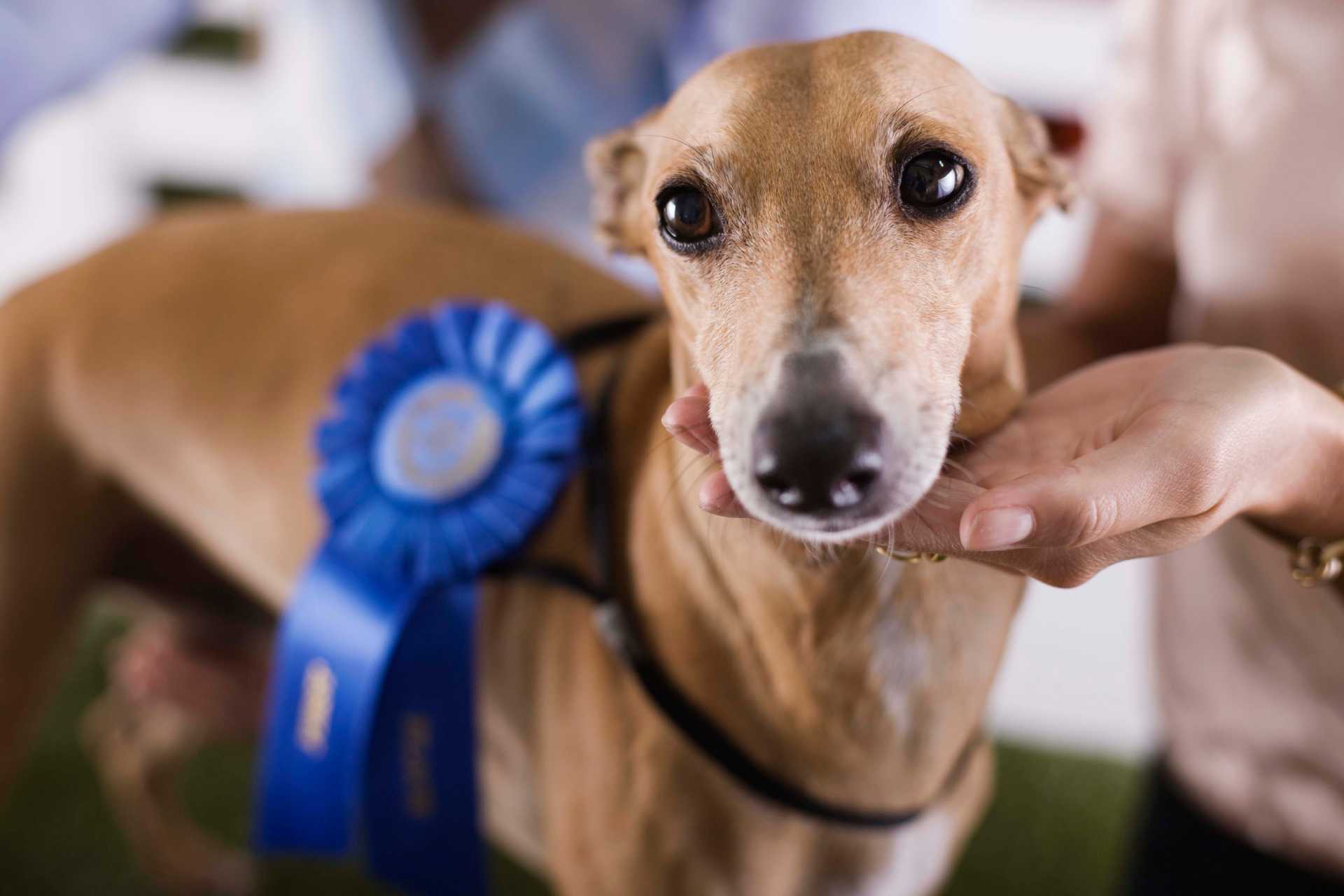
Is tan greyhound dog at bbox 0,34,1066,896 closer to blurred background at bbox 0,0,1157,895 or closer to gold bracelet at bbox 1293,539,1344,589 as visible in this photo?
gold bracelet at bbox 1293,539,1344,589

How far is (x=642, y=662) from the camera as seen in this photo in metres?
0.98

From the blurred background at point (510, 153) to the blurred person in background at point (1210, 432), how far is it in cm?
33

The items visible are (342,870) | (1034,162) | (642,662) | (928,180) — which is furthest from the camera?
(342,870)

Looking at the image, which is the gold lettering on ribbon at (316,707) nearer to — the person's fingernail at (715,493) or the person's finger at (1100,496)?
the person's fingernail at (715,493)

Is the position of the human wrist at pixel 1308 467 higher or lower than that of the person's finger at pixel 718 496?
lower

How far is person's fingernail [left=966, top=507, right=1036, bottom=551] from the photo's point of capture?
619mm

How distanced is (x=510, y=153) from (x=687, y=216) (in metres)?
1.27

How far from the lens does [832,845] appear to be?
1.00 meters

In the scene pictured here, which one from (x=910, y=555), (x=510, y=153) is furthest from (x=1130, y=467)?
(x=510, y=153)

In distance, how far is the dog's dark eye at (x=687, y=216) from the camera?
0.79 metres

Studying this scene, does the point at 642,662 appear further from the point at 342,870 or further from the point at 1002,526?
the point at 342,870

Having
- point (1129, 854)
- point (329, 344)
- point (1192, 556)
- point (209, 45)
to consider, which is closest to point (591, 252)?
point (329, 344)

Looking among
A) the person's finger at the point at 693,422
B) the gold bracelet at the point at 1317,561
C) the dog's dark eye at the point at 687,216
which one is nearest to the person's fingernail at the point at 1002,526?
the person's finger at the point at 693,422

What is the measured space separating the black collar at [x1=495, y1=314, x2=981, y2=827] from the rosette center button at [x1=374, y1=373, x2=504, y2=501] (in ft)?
0.37
